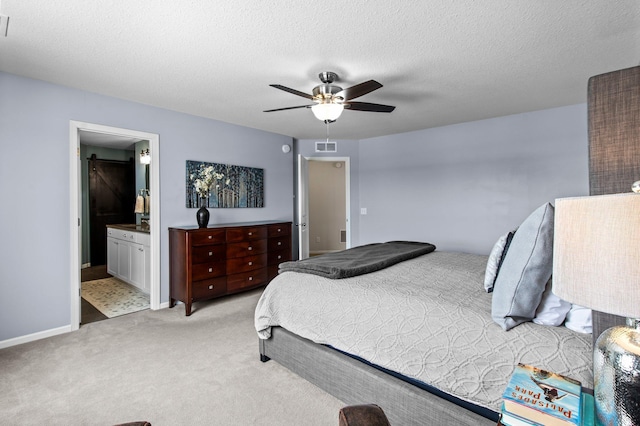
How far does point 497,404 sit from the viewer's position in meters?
1.15

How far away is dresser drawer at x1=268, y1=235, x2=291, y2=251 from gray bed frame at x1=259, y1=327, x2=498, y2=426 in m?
2.12

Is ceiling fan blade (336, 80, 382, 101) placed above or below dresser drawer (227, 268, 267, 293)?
above

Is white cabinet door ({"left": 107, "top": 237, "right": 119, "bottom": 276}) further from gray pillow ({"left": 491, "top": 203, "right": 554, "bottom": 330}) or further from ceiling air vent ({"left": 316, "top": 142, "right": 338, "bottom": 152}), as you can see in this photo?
gray pillow ({"left": 491, "top": 203, "right": 554, "bottom": 330})

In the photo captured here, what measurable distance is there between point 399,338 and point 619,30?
2538mm

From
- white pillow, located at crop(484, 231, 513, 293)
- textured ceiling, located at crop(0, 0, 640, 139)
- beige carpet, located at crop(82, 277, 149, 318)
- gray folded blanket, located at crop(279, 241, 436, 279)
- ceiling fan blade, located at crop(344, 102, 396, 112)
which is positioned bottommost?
beige carpet, located at crop(82, 277, 149, 318)

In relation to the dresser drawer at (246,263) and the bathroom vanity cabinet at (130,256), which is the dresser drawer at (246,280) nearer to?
the dresser drawer at (246,263)

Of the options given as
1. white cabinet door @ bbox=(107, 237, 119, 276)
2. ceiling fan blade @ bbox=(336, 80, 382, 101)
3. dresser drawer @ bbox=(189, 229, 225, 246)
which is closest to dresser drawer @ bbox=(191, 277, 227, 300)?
dresser drawer @ bbox=(189, 229, 225, 246)

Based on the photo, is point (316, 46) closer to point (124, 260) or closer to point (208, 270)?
point (208, 270)

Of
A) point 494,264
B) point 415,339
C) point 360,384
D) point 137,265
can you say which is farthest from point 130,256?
point 494,264

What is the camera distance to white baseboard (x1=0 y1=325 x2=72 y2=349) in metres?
2.64

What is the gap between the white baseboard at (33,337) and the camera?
2.64 meters

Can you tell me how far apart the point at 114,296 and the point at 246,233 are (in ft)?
6.62

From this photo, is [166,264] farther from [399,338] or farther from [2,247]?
[399,338]

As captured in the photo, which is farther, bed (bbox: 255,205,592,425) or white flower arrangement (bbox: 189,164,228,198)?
white flower arrangement (bbox: 189,164,228,198)
